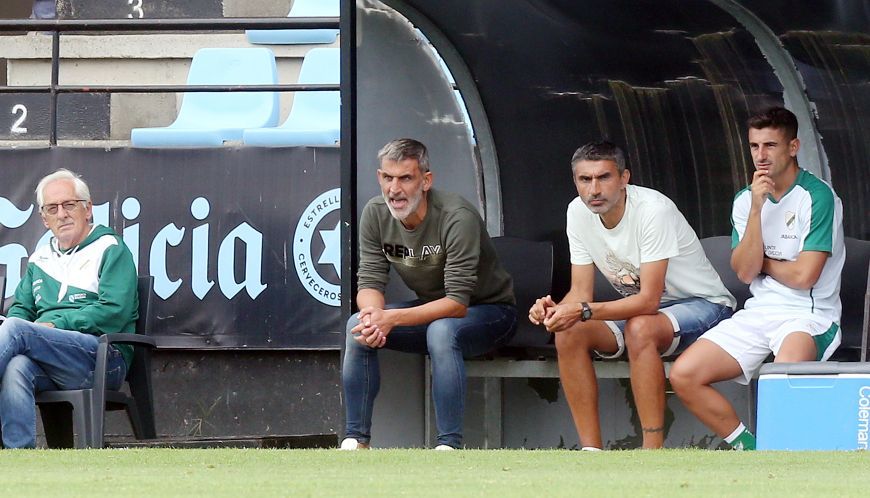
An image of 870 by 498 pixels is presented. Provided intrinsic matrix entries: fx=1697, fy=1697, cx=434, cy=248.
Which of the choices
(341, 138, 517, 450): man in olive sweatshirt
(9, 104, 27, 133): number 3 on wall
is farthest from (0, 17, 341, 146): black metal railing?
(9, 104, 27, 133): number 3 on wall

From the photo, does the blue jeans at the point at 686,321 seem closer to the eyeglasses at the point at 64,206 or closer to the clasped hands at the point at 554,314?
the clasped hands at the point at 554,314

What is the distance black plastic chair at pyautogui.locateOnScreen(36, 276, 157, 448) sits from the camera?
21.2ft

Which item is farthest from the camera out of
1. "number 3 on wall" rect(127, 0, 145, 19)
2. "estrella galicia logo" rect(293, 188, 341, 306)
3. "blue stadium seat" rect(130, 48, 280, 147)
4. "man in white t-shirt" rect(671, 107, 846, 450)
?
"number 3 on wall" rect(127, 0, 145, 19)

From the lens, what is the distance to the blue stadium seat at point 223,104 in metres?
10.9

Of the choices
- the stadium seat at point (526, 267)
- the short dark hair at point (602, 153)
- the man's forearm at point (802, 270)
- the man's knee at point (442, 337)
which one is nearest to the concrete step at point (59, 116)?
the stadium seat at point (526, 267)

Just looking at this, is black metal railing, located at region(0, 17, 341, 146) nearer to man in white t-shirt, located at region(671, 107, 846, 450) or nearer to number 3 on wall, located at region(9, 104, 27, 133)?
number 3 on wall, located at region(9, 104, 27, 133)

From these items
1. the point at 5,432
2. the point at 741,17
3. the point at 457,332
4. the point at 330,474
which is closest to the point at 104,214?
the point at 5,432

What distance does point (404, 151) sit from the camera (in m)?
6.29

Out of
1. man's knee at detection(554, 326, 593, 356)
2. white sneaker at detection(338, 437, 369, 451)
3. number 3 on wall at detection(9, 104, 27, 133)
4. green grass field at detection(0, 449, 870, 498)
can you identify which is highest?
number 3 on wall at detection(9, 104, 27, 133)

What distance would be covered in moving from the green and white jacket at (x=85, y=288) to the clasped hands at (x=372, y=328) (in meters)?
1.10

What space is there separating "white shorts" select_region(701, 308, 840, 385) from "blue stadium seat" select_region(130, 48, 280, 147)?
543cm

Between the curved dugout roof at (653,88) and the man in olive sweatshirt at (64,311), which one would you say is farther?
the curved dugout roof at (653,88)

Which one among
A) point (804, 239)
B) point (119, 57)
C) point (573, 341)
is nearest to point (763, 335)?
point (804, 239)

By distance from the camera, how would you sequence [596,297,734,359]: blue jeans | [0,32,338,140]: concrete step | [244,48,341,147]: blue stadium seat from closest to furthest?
1. [596,297,734,359]: blue jeans
2. [244,48,341,147]: blue stadium seat
3. [0,32,338,140]: concrete step
